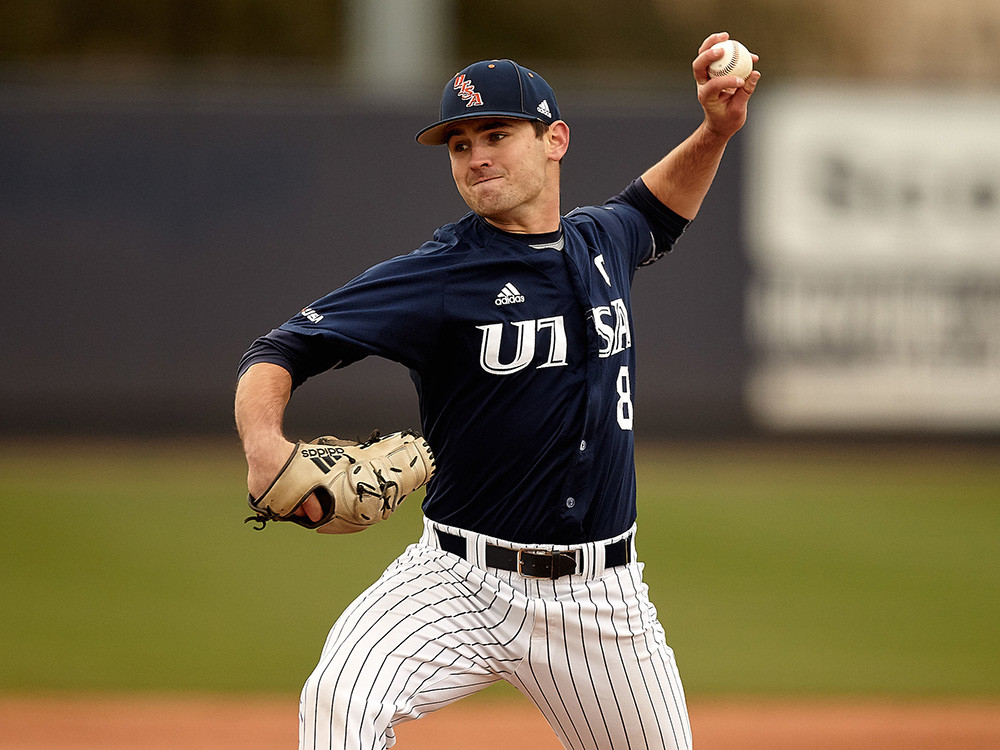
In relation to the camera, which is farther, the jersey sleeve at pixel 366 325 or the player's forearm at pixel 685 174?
the player's forearm at pixel 685 174

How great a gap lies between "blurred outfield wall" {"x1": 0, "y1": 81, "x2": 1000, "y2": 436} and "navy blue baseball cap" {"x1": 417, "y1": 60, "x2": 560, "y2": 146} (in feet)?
25.3

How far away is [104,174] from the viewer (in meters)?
11.1

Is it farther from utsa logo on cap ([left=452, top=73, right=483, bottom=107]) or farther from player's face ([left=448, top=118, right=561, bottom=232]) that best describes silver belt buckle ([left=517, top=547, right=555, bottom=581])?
utsa logo on cap ([left=452, top=73, right=483, bottom=107])

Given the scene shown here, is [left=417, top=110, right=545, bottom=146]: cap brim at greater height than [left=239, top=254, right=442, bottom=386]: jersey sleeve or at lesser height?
→ greater

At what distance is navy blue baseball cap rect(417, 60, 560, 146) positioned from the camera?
3201 millimetres

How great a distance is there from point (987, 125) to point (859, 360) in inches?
89.3

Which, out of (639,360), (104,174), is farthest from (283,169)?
(639,360)

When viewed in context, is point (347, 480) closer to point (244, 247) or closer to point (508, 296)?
point (508, 296)

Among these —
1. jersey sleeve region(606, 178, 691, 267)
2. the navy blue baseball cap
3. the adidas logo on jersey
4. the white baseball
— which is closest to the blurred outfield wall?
jersey sleeve region(606, 178, 691, 267)

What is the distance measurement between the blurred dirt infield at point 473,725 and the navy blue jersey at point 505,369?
2.37m

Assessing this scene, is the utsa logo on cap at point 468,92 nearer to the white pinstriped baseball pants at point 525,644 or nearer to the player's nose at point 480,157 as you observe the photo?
the player's nose at point 480,157

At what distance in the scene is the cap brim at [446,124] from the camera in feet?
10.5

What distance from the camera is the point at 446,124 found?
3229 millimetres

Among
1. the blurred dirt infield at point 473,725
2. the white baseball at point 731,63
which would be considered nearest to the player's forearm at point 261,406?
the white baseball at point 731,63
